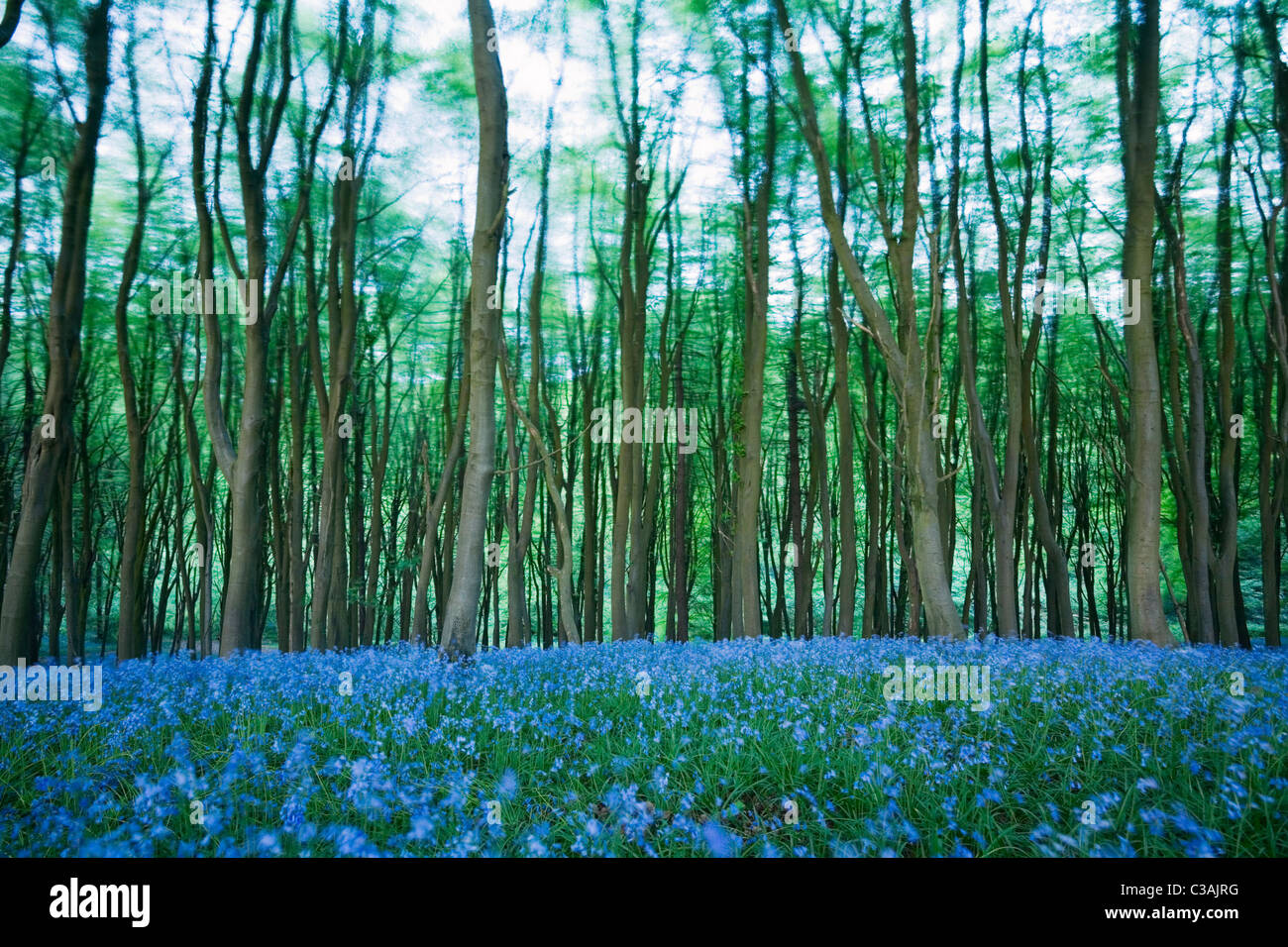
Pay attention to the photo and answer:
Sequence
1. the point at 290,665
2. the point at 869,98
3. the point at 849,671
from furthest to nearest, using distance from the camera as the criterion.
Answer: the point at 869,98 < the point at 290,665 < the point at 849,671

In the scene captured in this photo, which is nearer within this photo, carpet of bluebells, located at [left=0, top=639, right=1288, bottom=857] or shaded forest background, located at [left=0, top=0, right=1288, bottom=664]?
carpet of bluebells, located at [left=0, top=639, right=1288, bottom=857]

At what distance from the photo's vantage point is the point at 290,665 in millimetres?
6973

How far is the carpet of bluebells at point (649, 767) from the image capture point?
288 cm

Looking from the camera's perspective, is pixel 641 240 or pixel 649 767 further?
pixel 641 240

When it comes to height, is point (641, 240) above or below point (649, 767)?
above

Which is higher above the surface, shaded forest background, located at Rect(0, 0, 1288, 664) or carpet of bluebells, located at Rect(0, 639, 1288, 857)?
shaded forest background, located at Rect(0, 0, 1288, 664)

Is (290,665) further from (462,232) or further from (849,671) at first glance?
(462,232)

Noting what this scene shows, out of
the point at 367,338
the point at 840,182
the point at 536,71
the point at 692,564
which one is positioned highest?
the point at 536,71

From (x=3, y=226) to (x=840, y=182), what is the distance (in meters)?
14.3

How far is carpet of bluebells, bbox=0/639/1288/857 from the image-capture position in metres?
2.88

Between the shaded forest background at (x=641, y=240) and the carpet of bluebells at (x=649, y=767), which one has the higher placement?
the shaded forest background at (x=641, y=240)

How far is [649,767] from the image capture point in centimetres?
389

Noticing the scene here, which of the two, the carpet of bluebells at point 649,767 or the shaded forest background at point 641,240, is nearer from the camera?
the carpet of bluebells at point 649,767
